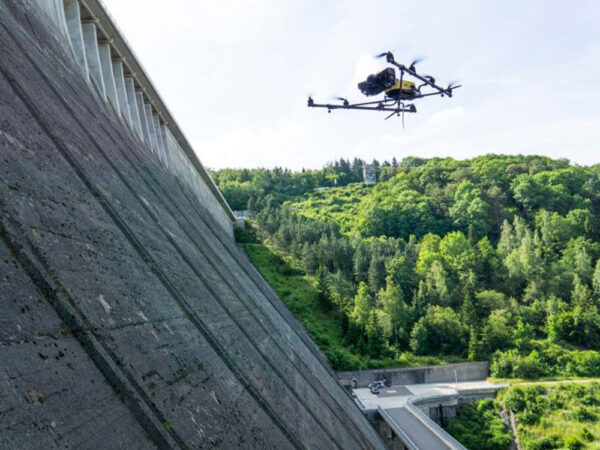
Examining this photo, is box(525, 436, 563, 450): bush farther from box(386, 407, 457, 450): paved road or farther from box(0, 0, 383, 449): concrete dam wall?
box(0, 0, 383, 449): concrete dam wall

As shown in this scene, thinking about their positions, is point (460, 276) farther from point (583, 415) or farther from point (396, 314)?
point (583, 415)

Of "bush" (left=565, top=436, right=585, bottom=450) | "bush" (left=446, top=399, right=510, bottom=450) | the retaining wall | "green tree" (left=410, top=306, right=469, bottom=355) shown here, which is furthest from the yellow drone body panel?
"green tree" (left=410, top=306, right=469, bottom=355)

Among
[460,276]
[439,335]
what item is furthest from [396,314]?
[460,276]

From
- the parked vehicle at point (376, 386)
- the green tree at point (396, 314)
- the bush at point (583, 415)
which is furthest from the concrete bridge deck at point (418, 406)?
the green tree at point (396, 314)

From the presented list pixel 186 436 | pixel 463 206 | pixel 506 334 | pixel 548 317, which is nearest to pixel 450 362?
pixel 506 334

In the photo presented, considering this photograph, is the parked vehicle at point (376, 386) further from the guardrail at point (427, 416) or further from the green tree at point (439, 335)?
the green tree at point (439, 335)

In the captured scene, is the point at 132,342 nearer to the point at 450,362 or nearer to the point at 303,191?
the point at 450,362
